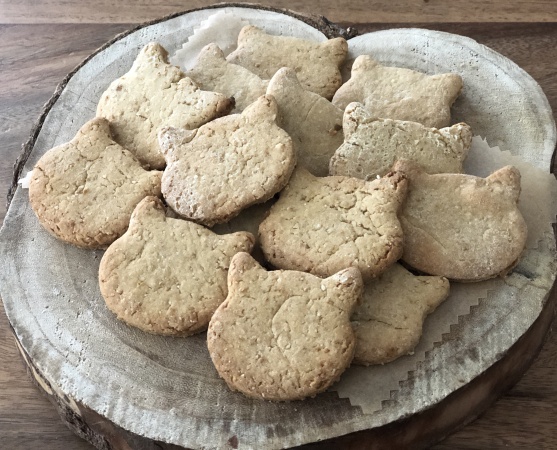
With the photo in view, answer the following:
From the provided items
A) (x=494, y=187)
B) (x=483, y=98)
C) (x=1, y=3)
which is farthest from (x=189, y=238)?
(x=1, y=3)

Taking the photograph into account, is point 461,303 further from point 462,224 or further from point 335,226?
point 335,226

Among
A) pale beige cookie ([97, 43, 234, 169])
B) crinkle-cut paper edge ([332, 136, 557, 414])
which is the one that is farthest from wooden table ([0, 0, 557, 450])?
pale beige cookie ([97, 43, 234, 169])

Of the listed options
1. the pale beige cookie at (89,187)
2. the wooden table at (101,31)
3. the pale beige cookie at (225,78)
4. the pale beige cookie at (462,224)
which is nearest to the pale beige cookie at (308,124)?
the pale beige cookie at (225,78)

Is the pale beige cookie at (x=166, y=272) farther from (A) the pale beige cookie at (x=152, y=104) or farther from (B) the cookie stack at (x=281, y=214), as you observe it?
(A) the pale beige cookie at (x=152, y=104)

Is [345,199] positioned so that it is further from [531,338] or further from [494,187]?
[531,338]

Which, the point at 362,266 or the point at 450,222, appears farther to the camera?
the point at 450,222

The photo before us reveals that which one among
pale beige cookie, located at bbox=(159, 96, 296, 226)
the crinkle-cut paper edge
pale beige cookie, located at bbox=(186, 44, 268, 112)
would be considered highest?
pale beige cookie, located at bbox=(186, 44, 268, 112)

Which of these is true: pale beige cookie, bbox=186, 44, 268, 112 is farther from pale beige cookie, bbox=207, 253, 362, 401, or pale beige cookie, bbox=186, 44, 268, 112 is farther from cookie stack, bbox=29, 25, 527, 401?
pale beige cookie, bbox=207, 253, 362, 401
